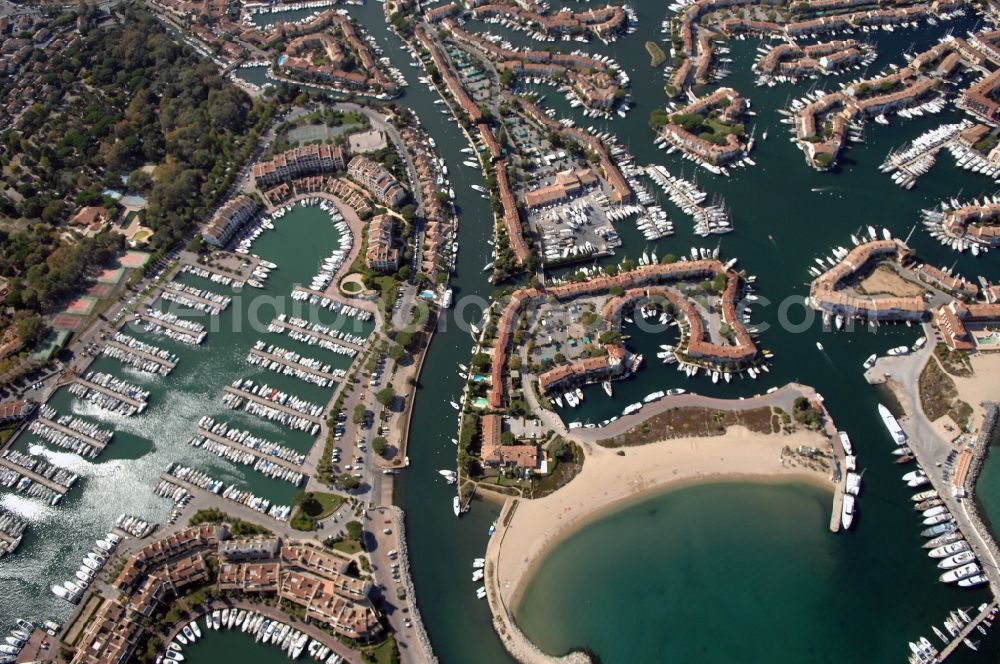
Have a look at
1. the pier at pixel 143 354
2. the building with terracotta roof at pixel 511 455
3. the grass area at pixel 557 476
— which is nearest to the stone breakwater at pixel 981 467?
the grass area at pixel 557 476

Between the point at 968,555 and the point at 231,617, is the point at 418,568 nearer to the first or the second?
the point at 231,617

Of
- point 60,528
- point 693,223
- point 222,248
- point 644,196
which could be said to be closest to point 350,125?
point 222,248

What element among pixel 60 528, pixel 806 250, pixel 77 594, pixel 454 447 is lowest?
pixel 77 594

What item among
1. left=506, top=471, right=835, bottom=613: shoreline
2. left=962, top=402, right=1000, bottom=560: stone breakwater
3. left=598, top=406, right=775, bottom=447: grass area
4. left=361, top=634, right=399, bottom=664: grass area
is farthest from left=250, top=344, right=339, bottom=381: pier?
left=962, top=402, right=1000, bottom=560: stone breakwater

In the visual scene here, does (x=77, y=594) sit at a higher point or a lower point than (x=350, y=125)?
lower

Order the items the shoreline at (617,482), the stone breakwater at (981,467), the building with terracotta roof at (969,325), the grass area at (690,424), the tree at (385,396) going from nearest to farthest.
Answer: the stone breakwater at (981,467)
the shoreline at (617,482)
the grass area at (690,424)
the tree at (385,396)
the building with terracotta roof at (969,325)

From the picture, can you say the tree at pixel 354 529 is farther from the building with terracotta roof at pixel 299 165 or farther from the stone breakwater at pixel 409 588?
the building with terracotta roof at pixel 299 165

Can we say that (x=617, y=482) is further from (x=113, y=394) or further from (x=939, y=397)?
(x=113, y=394)
